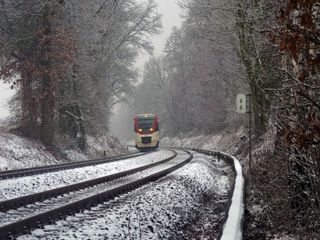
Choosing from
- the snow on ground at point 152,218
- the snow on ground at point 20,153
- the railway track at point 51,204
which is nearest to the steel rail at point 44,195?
the railway track at point 51,204

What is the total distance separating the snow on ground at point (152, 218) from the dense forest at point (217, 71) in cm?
103

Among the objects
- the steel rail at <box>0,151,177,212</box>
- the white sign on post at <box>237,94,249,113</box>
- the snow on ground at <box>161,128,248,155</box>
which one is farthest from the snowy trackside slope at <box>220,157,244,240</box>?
the snow on ground at <box>161,128,248,155</box>

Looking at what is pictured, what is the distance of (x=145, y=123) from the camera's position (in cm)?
3834

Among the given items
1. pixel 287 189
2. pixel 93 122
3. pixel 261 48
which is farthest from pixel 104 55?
pixel 287 189

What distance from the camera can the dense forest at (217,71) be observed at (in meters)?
4.88

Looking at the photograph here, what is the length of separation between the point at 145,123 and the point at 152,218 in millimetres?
30213

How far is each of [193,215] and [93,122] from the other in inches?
878

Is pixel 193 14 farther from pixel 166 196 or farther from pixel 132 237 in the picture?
pixel 132 237

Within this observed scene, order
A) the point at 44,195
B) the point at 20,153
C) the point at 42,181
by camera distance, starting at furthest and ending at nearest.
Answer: the point at 20,153
the point at 42,181
the point at 44,195

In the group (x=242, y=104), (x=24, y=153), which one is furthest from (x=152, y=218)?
(x=24, y=153)

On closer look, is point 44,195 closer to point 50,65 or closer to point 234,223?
point 234,223

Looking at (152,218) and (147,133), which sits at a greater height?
(152,218)

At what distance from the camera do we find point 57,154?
23734 millimetres

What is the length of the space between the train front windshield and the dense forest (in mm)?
5320
